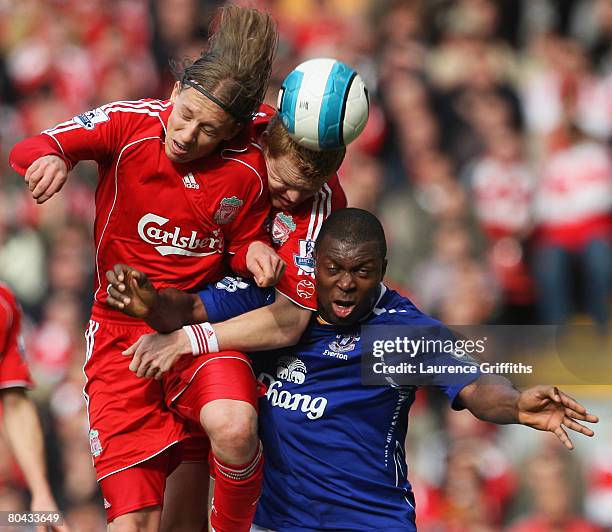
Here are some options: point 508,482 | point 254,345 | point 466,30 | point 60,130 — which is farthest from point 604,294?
point 60,130

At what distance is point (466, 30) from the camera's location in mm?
10094

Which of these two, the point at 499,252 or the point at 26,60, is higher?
the point at 26,60

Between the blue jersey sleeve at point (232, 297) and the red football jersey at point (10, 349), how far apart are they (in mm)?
1054

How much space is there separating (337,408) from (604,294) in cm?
442

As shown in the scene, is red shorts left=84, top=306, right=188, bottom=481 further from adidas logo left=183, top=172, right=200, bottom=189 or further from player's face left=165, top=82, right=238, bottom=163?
player's face left=165, top=82, right=238, bottom=163

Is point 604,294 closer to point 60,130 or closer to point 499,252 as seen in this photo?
point 499,252

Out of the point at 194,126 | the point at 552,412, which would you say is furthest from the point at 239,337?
the point at 552,412

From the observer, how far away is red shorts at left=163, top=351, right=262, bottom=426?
479cm

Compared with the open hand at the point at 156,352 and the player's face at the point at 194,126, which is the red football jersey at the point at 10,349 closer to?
the open hand at the point at 156,352

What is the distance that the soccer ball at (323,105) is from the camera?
4848 mm

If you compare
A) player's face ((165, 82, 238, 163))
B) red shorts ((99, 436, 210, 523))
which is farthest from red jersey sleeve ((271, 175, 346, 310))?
red shorts ((99, 436, 210, 523))

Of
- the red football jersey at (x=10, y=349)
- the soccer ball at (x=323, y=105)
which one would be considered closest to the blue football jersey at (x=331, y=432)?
the soccer ball at (x=323, y=105)

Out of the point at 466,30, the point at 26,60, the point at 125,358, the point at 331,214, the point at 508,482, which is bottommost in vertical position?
the point at 508,482

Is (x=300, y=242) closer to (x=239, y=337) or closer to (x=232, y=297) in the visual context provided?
(x=232, y=297)
